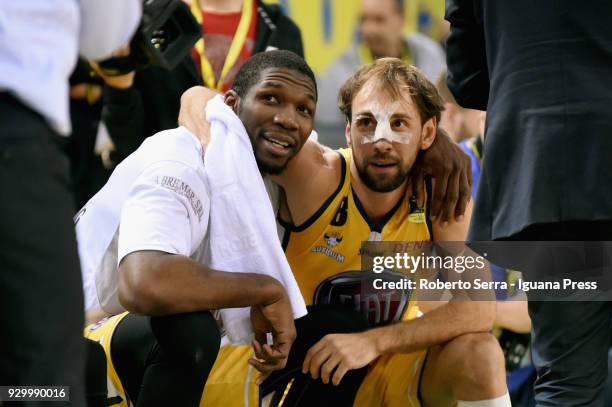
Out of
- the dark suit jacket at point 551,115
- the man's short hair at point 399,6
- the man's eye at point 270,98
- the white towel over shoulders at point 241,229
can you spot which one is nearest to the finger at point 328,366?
the white towel over shoulders at point 241,229

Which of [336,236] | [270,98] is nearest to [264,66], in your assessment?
[270,98]

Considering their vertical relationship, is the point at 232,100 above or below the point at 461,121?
above

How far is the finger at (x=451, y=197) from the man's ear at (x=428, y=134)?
174mm

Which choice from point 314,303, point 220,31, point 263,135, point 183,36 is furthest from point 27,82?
point 220,31

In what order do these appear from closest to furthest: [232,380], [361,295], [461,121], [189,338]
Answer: [189,338]
[232,380]
[361,295]
[461,121]

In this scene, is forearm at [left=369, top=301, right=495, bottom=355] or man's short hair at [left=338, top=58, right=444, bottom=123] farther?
man's short hair at [left=338, top=58, right=444, bottom=123]

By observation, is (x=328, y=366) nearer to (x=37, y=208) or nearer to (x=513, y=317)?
(x=513, y=317)

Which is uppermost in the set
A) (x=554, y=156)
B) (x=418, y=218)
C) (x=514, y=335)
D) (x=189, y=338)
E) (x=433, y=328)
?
(x=554, y=156)

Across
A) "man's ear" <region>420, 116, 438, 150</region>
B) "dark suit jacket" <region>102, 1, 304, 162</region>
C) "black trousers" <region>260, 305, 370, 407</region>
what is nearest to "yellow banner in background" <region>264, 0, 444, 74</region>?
"dark suit jacket" <region>102, 1, 304, 162</region>

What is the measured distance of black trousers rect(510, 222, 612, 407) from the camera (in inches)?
108

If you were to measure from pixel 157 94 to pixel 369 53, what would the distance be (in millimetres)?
1908

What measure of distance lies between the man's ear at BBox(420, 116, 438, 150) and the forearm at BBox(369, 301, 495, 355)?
0.61 metres

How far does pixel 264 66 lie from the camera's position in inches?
140

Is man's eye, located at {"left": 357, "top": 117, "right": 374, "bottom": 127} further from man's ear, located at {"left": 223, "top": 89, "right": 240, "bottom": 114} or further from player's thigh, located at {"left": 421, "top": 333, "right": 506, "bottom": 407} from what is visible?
player's thigh, located at {"left": 421, "top": 333, "right": 506, "bottom": 407}
